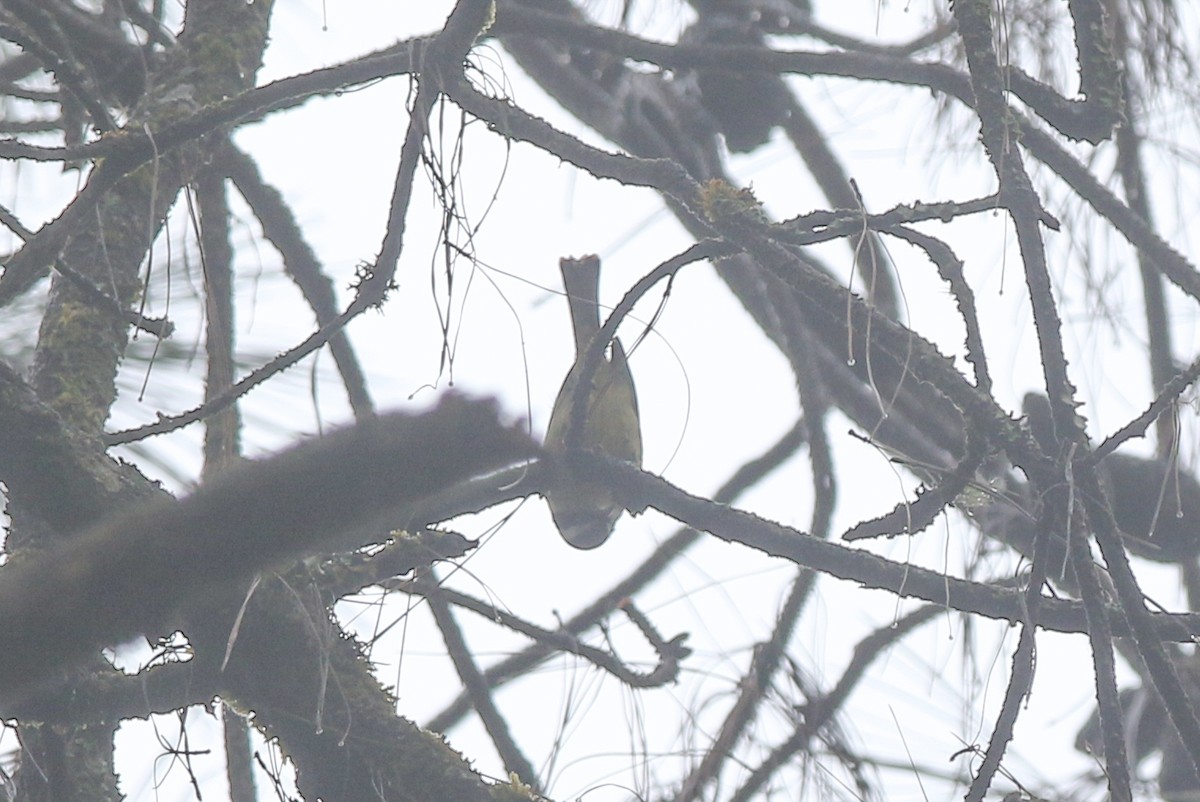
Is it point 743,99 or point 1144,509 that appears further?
point 743,99

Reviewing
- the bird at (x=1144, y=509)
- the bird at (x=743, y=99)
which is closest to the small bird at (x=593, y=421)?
the bird at (x=743, y=99)

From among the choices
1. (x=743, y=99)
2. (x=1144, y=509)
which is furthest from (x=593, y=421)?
(x=1144, y=509)

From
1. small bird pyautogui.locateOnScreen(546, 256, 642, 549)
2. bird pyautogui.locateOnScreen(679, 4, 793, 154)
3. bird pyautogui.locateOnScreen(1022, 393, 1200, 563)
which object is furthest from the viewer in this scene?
small bird pyautogui.locateOnScreen(546, 256, 642, 549)

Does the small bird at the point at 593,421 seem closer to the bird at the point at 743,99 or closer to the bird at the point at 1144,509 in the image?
the bird at the point at 743,99

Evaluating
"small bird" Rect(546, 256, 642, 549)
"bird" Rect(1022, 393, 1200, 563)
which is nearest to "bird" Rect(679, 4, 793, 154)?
"small bird" Rect(546, 256, 642, 549)

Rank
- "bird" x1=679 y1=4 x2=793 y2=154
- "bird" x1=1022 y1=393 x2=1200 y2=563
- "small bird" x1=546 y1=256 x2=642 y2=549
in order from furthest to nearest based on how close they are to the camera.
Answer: "small bird" x1=546 y1=256 x2=642 y2=549 < "bird" x1=679 y1=4 x2=793 y2=154 < "bird" x1=1022 y1=393 x2=1200 y2=563

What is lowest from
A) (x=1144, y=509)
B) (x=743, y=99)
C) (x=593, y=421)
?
(x=1144, y=509)

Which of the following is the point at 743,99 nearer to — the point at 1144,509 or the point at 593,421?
the point at 593,421

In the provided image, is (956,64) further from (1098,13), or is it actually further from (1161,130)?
(1098,13)

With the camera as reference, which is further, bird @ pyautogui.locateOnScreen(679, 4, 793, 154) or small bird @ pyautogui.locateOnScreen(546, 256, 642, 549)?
small bird @ pyautogui.locateOnScreen(546, 256, 642, 549)

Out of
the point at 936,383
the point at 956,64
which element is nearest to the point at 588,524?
the point at 956,64

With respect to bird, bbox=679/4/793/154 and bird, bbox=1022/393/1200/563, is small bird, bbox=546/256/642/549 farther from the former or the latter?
bird, bbox=1022/393/1200/563

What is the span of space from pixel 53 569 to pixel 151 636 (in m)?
0.07

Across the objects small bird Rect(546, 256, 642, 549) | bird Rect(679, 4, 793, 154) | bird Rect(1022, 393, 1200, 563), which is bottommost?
bird Rect(1022, 393, 1200, 563)
